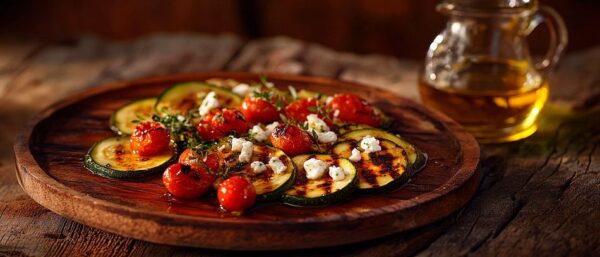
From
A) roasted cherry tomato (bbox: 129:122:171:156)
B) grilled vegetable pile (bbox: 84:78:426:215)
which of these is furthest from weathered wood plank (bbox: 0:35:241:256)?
roasted cherry tomato (bbox: 129:122:171:156)

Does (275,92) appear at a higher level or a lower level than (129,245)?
higher

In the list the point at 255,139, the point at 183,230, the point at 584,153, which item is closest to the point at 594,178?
the point at 584,153

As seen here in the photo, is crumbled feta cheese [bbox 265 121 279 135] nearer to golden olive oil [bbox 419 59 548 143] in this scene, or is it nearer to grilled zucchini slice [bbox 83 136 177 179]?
grilled zucchini slice [bbox 83 136 177 179]

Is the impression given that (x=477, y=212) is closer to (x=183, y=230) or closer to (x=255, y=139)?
(x=255, y=139)

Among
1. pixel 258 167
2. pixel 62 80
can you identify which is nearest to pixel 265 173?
pixel 258 167

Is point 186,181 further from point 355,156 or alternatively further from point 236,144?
point 355,156
